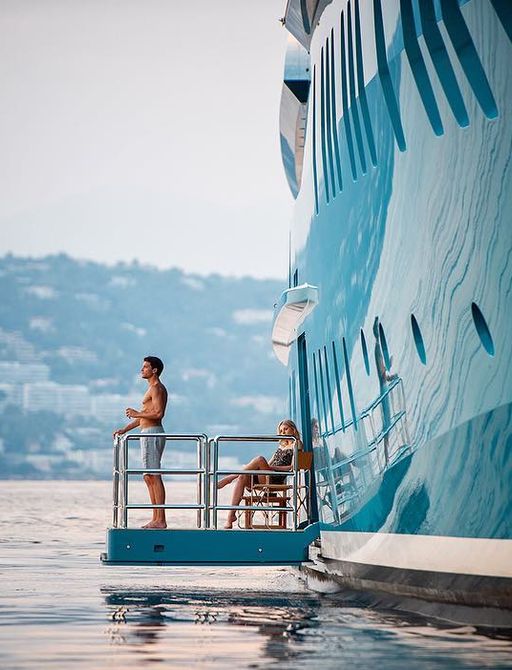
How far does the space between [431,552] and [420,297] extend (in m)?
2.09

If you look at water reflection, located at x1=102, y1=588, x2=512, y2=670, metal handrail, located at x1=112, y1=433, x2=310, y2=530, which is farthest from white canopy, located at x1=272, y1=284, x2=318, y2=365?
water reflection, located at x1=102, y1=588, x2=512, y2=670

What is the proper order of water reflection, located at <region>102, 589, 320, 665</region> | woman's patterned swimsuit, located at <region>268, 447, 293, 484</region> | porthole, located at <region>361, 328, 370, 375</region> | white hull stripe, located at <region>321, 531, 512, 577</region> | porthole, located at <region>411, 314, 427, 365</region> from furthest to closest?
woman's patterned swimsuit, located at <region>268, 447, 293, 484</region>, porthole, located at <region>361, 328, 370, 375</region>, porthole, located at <region>411, 314, 427, 365</region>, white hull stripe, located at <region>321, 531, 512, 577</region>, water reflection, located at <region>102, 589, 320, 665</region>

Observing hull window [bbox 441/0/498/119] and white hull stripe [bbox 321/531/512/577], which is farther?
hull window [bbox 441/0/498/119]

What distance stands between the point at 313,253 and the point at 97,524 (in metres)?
31.6

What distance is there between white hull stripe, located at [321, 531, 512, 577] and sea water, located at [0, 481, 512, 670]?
470mm

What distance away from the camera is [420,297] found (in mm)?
12883

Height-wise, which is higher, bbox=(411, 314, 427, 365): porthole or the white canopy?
the white canopy

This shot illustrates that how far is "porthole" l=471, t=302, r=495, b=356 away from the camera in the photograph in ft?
37.9

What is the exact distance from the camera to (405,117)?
13367mm

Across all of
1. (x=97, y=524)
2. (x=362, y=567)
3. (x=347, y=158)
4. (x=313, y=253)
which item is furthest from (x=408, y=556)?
(x=97, y=524)

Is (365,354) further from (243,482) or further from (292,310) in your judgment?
(292,310)

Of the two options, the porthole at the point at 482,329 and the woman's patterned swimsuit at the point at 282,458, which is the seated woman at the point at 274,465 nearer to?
the woman's patterned swimsuit at the point at 282,458

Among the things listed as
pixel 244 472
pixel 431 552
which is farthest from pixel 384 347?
pixel 244 472

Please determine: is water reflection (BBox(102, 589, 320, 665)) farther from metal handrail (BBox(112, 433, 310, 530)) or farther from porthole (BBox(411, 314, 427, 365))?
porthole (BBox(411, 314, 427, 365))
